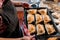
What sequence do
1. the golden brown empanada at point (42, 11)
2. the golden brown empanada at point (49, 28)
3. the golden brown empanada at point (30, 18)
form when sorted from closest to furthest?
the golden brown empanada at point (49, 28) < the golden brown empanada at point (30, 18) < the golden brown empanada at point (42, 11)

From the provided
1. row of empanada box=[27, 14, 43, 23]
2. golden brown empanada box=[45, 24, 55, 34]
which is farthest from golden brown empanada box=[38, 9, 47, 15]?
golden brown empanada box=[45, 24, 55, 34]

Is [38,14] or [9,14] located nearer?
[9,14]

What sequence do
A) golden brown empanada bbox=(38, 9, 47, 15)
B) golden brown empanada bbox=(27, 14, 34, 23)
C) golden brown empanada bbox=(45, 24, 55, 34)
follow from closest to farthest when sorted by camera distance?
golden brown empanada bbox=(45, 24, 55, 34), golden brown empanada bbox=(27, 14, 34, 23), golden brown empanada bbox=(38, 9, 47, 15)

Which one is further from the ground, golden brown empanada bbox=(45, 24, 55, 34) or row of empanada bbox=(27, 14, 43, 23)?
row of empanada bbox=(27, 14, 43, 23)

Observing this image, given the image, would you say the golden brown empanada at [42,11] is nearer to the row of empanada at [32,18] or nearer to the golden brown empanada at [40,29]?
the row of empanada at [32,18]

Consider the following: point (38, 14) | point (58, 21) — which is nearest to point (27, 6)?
point (38, 14)

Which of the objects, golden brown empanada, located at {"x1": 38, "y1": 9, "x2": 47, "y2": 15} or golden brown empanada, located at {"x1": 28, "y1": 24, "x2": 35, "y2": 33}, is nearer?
golden brown empanada, located at {"x1": 28, "y1": 24, "x2": 35, "y2": 33}

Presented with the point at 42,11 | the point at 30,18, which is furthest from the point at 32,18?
the point at 42,11

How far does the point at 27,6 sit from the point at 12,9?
2.36 ft

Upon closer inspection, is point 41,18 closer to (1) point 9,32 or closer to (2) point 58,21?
(2) point 58,21

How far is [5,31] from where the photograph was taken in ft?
2.72

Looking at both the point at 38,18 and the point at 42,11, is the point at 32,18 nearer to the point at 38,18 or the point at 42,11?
the point at 38,18

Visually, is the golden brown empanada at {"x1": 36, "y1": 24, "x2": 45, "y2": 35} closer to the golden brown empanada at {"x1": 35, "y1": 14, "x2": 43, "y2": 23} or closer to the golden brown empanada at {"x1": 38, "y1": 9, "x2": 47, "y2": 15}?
the golden brown empanada at {"x1": 35, "y1": 14, "x2": 43, "y2": 23}

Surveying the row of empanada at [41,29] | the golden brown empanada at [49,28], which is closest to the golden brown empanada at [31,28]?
the row of empanada at [41,29]
